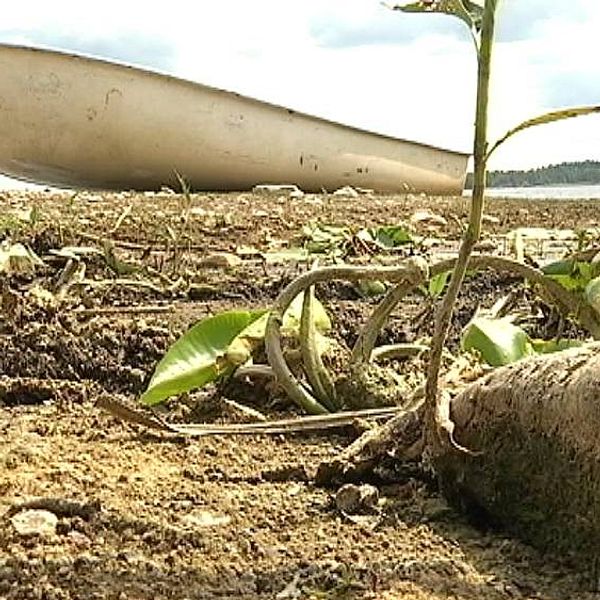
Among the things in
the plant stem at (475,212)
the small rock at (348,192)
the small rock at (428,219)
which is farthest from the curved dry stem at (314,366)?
the small rock at (348,192)

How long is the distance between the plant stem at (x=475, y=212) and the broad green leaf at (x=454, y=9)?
33mm

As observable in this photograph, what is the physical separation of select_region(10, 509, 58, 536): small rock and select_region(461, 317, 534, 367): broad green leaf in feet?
2.27

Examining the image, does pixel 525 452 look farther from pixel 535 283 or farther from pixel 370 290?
pixel 370 290

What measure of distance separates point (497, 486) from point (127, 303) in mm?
1740

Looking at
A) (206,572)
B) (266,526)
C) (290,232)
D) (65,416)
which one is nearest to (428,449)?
(266,526)

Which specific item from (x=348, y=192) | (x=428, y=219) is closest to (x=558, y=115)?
(x=428, y=219)

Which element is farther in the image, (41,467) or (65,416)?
(65,416)

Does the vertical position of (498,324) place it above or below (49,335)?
above

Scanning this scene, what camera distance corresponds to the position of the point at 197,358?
183 centimetres

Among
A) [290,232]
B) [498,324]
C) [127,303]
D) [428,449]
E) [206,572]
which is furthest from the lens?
[290,232]

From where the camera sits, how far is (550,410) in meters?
1.32

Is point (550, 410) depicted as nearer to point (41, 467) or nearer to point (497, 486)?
point (497, 486)

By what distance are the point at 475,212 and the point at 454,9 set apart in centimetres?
19

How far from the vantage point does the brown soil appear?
46.7 inches
